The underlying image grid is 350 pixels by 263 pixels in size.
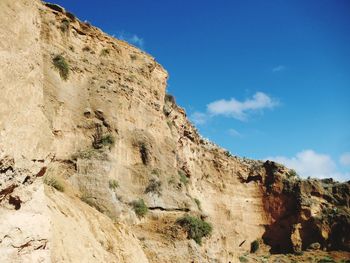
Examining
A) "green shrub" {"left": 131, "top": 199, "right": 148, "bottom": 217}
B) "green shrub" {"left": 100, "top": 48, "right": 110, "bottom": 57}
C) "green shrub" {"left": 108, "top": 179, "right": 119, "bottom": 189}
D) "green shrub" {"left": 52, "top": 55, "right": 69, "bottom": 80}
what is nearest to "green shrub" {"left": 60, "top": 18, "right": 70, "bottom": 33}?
"green shrub" {"left": 52, "top": 55, "right": 69, "bottom": 80}

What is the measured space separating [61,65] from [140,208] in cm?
800

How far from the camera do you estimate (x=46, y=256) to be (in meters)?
5.95

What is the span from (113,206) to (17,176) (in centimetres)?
1133

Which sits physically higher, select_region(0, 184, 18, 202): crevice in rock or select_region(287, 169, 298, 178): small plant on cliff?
select_region(287, 169, 298, 178): small plant on cliff

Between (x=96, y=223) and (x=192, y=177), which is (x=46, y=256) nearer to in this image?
(x=96, y=223)

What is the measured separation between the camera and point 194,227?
1875 centimetres

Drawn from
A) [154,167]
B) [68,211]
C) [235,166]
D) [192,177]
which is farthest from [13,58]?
[235,166]

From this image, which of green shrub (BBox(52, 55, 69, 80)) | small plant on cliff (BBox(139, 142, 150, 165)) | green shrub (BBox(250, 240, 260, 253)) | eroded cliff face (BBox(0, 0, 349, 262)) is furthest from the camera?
green shrub (BBox(250, 240, 260, 253))

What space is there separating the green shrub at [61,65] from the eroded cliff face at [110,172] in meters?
0.06

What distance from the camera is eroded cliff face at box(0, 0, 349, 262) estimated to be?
5961 mm

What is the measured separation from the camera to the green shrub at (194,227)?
18.5 meters

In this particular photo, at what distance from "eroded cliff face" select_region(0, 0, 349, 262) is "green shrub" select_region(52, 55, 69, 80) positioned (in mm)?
60

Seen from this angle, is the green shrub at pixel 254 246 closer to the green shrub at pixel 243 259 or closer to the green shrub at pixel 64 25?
the green shrub at pixel 243 259

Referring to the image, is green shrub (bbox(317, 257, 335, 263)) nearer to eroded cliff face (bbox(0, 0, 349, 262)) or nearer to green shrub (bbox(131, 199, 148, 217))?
eroded cliff face (bbox(0, 0, 349, 262))
